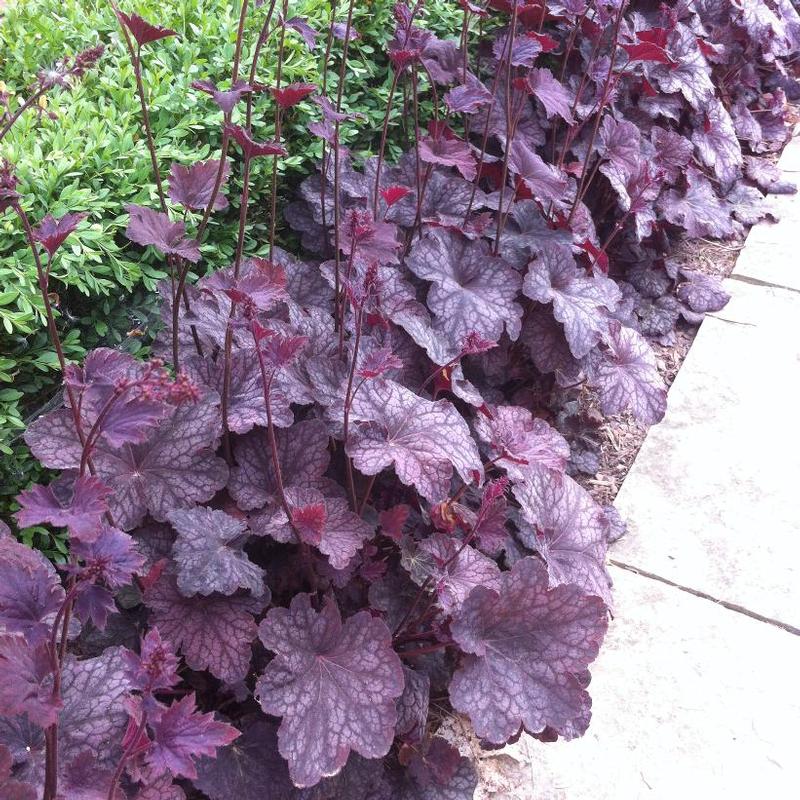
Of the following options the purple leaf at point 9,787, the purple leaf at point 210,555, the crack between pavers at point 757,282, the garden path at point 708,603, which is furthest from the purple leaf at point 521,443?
the crack between pavers at point 757,282

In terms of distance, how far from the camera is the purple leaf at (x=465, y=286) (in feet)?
7.43

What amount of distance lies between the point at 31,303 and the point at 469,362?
128 cm

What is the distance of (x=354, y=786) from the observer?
165 cm

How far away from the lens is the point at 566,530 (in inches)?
83.1

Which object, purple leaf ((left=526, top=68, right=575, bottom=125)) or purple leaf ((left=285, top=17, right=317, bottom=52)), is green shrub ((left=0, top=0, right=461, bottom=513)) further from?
purple leaf ((left=526, top=68, right=575, bottom=125))

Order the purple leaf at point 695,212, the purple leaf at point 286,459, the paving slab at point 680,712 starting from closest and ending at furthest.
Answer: the purple leaf at point 286,459, the paving slab at point 680,712, the purple leaf at point 695,212

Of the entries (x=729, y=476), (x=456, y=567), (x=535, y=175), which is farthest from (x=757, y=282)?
(x=456, y=567)

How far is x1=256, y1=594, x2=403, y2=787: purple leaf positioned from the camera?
4.85ft

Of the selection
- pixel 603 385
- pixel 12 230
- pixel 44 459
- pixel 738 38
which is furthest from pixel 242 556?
pixel 738 38

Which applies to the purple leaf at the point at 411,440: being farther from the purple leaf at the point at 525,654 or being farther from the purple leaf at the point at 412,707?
the purple leaf at the point at 412,707

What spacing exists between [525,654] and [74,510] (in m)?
1.00

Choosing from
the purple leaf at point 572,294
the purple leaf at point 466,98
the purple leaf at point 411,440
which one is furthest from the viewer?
the purple leaf at point 572,294

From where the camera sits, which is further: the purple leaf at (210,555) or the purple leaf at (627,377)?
the purple leaf at (627,377)

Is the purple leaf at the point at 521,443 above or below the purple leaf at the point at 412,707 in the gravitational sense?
above
